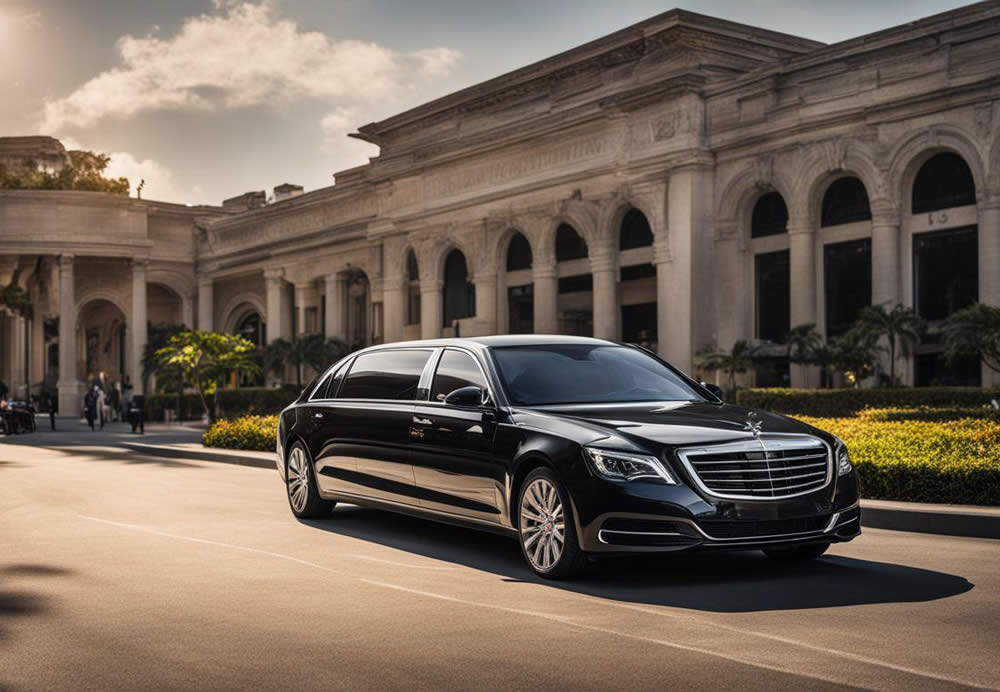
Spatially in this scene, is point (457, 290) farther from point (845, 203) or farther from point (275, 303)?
point (845, 203)

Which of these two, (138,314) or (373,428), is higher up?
(138,314)

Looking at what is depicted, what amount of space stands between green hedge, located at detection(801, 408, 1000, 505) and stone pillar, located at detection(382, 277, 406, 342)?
3723 centimetres

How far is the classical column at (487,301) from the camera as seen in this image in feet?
152

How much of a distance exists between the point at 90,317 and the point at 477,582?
74479 mm

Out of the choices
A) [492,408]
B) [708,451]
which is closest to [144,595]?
[492,408]

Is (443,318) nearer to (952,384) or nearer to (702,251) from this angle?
(702,251)

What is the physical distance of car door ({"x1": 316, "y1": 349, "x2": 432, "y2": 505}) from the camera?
10.6 meters

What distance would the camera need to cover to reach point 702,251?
37.4 metres

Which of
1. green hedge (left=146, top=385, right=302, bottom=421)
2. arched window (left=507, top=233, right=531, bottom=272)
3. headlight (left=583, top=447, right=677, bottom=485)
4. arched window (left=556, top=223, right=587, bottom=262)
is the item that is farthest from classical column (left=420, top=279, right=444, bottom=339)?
headlight (left=583, top=447, right=677, bottom=485)

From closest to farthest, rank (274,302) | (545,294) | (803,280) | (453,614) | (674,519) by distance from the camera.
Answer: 1. (453,614)
2. (674,519)
3. (803,280)
4. (545,294)
5. (274,302)

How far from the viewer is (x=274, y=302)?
6300cm

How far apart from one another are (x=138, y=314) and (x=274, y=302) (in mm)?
9745

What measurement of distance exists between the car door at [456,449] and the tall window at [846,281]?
25999 mm

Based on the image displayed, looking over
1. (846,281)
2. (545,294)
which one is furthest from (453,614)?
(545,294)
